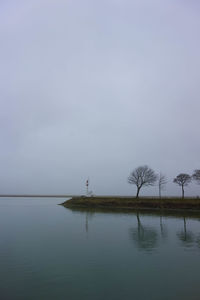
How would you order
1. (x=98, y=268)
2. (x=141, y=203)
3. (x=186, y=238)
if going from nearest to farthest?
(x=98, y=268)
(x=186, y=238)
(x=141, y=203)

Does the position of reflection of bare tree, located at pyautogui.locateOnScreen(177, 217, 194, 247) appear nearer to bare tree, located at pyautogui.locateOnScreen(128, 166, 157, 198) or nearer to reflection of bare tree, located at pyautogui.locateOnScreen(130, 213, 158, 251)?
reflection of bare tree, located at pyautogui.locateOnScreen(130, 213, 158, 251)

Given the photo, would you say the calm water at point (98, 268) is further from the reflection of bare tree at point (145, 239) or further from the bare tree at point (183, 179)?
the bare tree at point (183, 179)

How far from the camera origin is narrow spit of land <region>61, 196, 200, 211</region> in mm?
63169

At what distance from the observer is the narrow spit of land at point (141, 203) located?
63.2 meters

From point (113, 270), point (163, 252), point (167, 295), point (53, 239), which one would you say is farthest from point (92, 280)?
point (53, 239)

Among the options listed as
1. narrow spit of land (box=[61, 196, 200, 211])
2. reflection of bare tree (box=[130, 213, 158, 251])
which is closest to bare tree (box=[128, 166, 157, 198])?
narrow spit of land (box=[61, 196, 200, 211])

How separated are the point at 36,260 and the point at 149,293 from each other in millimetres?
8867

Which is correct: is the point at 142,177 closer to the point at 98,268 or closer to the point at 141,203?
the point at 141,203

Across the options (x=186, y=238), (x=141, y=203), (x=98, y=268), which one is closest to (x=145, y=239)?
(x=186, y=238)

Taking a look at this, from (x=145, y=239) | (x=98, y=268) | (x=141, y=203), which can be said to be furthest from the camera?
(x=141, y=203)

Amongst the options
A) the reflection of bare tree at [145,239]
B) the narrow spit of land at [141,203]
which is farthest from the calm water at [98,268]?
the narrow spit of land at [141,203]

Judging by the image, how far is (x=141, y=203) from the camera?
2798 inches

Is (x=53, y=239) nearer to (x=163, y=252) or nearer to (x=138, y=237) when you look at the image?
(x=138, y=237)

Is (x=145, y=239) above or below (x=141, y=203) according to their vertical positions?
below
